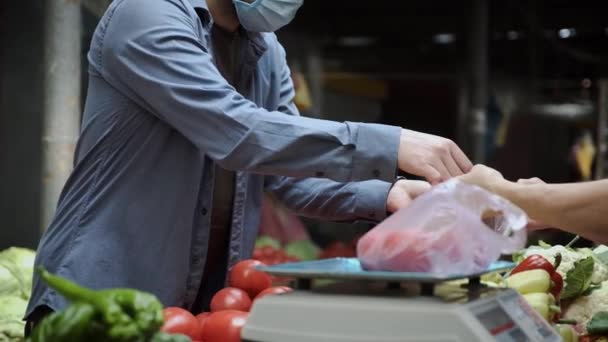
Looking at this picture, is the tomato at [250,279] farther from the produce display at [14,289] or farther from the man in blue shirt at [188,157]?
the produce display at [14,289]

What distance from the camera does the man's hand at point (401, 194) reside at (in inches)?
108

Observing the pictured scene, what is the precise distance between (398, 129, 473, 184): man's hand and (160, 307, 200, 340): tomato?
22.9 inches

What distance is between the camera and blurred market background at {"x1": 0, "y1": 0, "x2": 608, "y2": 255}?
868 cm

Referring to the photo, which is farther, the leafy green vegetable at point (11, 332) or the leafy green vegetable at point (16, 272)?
the leafy green vegetable at point (16, 272)

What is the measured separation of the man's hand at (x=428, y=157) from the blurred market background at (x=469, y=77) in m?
4.61

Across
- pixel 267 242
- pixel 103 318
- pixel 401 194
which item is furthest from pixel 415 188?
pixel 267 242

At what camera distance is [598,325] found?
249 centimetres

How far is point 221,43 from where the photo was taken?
276cm

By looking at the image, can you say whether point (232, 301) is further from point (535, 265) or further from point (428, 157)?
point (535, 265)

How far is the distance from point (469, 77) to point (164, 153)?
699cm

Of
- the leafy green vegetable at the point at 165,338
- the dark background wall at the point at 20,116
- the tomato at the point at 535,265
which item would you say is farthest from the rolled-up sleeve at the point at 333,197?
the dark background wall at the point at 20,116

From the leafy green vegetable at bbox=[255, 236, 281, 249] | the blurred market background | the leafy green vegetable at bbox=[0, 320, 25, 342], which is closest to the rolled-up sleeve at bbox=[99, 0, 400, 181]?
the leafy green vegetable at bbox=[0, 320, 25, 342]

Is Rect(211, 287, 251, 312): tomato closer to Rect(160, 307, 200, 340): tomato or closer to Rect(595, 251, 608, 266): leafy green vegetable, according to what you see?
Rect(160, 307, 200, 340): tomato

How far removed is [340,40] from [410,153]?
8527mm
